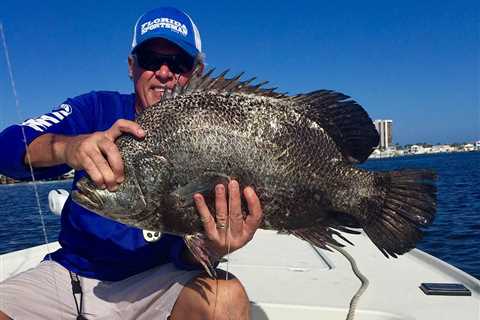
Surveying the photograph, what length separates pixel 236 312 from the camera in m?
2.74

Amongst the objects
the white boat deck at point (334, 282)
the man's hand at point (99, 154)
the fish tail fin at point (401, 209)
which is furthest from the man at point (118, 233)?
the fish tail fin at point (401, 209)

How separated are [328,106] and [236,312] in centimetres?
143

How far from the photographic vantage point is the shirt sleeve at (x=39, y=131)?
2613 millimetres

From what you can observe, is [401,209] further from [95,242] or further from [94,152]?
[95,242]

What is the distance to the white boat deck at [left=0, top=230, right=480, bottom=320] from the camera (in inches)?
149

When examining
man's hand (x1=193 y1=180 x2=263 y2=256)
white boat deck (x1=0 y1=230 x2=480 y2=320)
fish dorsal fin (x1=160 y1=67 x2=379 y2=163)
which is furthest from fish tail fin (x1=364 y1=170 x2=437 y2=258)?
white boat deck (x1=0 y1=230 x2=480 y2=320)

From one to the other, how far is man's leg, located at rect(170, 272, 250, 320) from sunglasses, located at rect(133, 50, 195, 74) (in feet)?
5.28

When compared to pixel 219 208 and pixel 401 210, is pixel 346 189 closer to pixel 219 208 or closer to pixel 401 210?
pixel 401 210

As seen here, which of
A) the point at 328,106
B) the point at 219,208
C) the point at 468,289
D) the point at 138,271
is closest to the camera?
the point at 219,208

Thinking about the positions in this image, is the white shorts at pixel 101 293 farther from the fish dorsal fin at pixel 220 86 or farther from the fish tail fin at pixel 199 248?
the fish dorsal fin at pixel 220 86

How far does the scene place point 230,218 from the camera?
2.55m

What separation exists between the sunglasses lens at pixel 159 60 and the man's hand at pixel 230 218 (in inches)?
50.8

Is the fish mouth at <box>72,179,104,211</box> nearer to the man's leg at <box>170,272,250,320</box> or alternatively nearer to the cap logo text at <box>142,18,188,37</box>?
the man's leg at <box>170,272,250,320</box>

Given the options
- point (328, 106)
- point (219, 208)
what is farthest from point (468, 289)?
point (219, 208)
